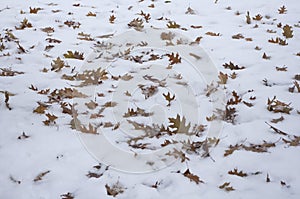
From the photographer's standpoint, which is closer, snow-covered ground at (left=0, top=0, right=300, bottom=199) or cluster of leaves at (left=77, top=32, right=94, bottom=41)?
snow-covered ground at (left=0, top=0, right=300, bottom=199)

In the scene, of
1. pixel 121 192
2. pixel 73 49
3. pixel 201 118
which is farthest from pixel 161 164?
pixel 73 49

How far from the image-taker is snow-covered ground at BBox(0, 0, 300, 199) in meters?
2.42

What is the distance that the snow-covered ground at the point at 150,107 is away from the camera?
2420 mm

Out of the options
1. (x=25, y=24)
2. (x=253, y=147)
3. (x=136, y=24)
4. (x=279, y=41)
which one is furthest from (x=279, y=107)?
(x=25, y=24)

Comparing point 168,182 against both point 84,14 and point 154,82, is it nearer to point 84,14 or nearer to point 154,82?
point 154,82

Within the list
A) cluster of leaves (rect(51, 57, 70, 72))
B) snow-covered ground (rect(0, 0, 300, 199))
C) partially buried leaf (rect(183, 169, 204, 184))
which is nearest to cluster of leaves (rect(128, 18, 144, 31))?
snow-covered ground (rect(0, 0, 300, 199))

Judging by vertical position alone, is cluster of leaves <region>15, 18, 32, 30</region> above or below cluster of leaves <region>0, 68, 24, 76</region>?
above

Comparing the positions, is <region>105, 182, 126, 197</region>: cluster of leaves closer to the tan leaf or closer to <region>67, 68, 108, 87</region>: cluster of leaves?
the tan leaf

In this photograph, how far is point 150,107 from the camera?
3320 mm

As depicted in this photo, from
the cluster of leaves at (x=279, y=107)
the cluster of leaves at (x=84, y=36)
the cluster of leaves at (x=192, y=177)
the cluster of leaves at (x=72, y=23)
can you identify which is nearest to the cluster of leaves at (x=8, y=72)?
the cluster of leaves at (x=84, y=36)

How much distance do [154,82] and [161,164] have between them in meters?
1.37

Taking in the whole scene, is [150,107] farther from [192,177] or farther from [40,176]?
[40,176]

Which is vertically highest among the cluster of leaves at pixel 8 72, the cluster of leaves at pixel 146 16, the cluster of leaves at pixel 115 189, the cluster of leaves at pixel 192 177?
the cluster of leaves at pixel 146 16

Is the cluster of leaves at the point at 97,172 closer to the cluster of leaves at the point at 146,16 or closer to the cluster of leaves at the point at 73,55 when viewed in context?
the cluster of leaves at the point at 73,55
